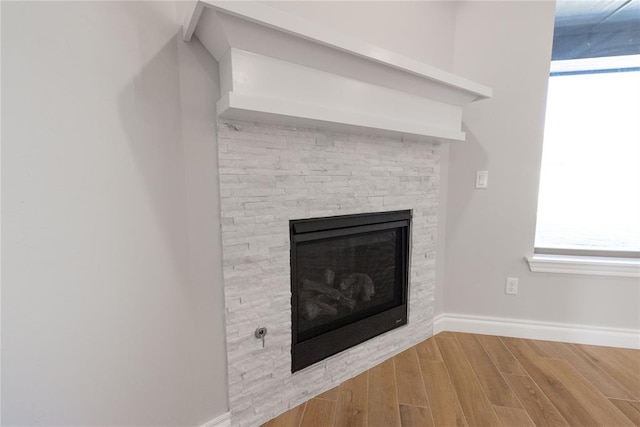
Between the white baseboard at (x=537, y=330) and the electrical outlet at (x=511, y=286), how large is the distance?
0.69 feet

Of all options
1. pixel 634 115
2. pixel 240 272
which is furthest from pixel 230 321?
pixel 634 115

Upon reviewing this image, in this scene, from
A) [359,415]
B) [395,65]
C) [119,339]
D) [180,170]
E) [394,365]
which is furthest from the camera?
[394,365]

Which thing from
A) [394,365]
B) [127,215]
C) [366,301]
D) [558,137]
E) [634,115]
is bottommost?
[394,365]

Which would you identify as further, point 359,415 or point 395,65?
point 359,415

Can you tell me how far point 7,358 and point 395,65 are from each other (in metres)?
1.56

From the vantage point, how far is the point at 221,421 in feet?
3.98

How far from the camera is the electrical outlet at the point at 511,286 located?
2.09 metres

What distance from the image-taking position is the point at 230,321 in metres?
1.19

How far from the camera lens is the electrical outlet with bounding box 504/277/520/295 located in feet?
6.86

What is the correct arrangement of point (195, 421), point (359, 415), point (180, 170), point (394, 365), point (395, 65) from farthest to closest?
point (394, 365)
point (359, 415)
point (395, 65)
point (195, 421)
point (180, 170)

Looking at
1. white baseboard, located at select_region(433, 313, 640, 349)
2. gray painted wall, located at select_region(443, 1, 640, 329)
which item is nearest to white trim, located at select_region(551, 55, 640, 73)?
gray painted wall, located at select_region(443, 1, 640, 329)

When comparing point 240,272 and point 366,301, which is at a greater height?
point 240,272

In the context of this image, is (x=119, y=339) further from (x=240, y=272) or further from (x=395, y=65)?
(x=395, y=65)

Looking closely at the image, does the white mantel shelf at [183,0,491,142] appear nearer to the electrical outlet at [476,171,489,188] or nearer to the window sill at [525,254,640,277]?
the electrical outlet at [476,171,489,188]
